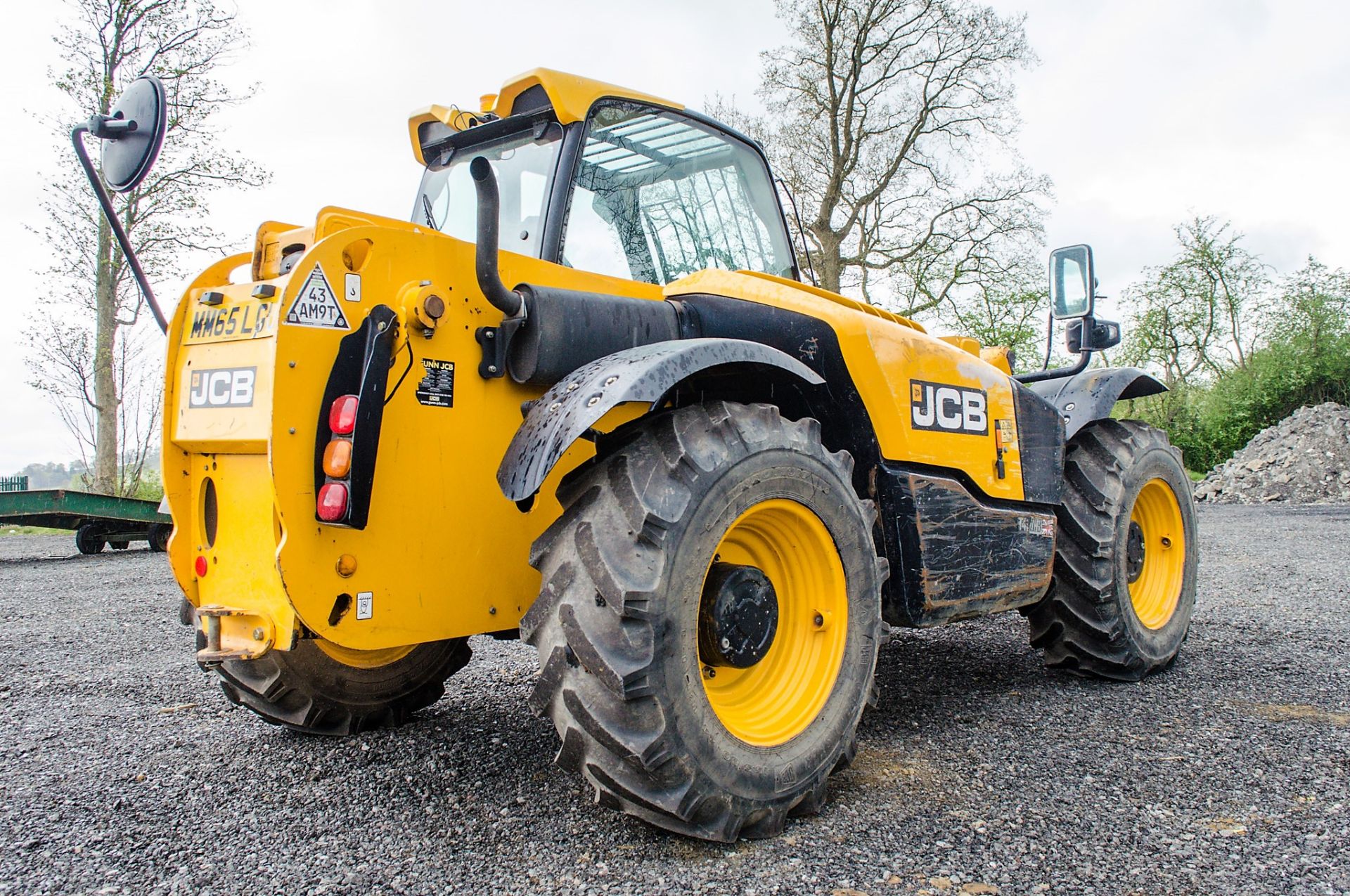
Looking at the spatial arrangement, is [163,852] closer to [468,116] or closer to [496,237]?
[496,237]

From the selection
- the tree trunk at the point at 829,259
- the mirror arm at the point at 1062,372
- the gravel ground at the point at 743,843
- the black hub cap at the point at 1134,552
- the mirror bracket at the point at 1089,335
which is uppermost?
the tree trunk at the point at 829,259

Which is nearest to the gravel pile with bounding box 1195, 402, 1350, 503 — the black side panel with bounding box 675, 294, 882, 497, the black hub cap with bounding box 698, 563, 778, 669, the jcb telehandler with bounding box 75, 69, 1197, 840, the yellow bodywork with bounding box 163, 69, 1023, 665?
the jcb telehandler with bounding box 75, 69, 1197, 840

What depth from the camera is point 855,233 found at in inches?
925

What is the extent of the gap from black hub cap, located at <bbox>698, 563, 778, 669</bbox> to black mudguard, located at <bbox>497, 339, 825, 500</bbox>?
23.3 inches

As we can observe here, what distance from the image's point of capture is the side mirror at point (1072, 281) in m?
4.50

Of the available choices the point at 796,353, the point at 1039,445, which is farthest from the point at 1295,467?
the point at 796,353

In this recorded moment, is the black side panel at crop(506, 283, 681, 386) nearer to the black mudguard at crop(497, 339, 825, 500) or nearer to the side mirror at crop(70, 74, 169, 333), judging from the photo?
the black mudguard at crop(497, 339, 825, 500)

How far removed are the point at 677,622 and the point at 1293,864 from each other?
1697 mm

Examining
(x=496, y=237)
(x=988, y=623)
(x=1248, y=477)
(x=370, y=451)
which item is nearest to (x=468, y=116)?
(x=496, y=237)

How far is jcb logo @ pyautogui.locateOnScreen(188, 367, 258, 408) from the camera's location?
2.64 metres

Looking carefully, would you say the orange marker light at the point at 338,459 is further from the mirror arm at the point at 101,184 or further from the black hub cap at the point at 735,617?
the black hub cap at the point at 735,617

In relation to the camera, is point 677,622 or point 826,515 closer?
point 677,622

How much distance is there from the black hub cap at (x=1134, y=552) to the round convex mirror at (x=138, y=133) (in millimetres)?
4382

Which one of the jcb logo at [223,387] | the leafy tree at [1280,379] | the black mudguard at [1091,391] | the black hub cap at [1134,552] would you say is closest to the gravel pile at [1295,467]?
the leafy tree at [1280,379]
